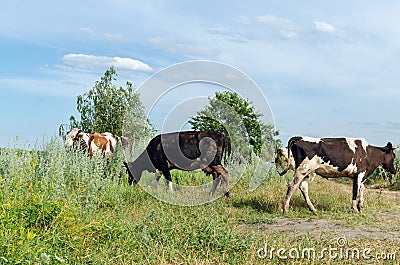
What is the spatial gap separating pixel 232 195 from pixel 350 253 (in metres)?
5.89

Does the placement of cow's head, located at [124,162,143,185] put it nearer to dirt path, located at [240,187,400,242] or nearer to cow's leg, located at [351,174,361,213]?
dirt path, located at [240,187,400,242]

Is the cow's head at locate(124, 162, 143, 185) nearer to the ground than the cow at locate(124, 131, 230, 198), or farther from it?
nearer to the ground

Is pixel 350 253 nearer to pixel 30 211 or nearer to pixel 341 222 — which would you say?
pixel 341 222

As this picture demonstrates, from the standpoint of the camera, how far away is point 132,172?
47.1 ft

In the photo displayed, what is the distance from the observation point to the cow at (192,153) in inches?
517

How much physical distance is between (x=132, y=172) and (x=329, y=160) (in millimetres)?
5910

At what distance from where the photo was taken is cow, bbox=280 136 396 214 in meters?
11.0

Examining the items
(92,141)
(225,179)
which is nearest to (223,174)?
(225,179)

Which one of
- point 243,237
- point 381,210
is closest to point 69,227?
point 243,237

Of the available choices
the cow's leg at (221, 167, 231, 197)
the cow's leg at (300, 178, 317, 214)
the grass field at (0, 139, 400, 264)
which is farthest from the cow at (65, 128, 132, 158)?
the cow's leg at (300, 178, 317, 214)

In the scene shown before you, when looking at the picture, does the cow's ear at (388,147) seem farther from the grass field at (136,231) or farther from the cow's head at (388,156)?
the grass field at (136,231)

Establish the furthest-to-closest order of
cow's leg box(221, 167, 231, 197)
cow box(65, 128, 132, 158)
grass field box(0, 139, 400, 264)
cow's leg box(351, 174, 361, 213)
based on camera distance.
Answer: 1. cow box(65, 128, 132, 158)
2. cow's leg box(221, 167, 231, 197)
3. cow's leg box(351, 174, 361, 213)
4. grass field box(0, 139, 400, 264)

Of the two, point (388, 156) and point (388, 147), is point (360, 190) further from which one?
point (388, 147)

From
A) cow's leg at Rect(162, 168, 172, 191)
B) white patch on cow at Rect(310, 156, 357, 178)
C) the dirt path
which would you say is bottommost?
the dirt path
